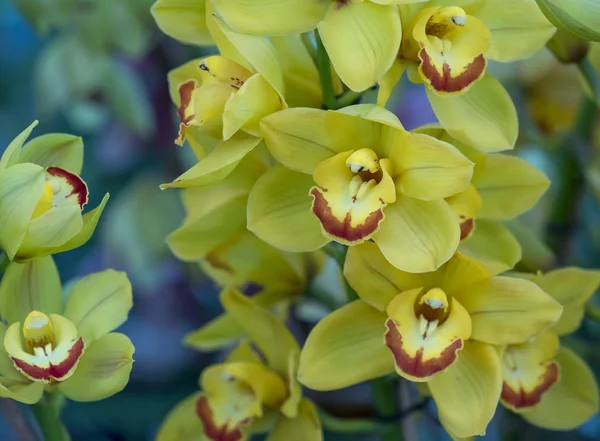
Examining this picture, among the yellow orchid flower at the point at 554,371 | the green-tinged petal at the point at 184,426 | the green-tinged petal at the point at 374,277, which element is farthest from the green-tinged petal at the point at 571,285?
the green-tinged petal at the point at 184,426

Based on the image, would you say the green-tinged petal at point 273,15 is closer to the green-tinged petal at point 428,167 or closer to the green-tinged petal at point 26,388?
the green-tinged petal at point 428,167

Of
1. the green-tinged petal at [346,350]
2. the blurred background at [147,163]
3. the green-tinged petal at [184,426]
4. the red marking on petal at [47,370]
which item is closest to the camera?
the red marking on petal at [47,370]

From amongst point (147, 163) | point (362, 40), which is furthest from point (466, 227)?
point (147, 163)

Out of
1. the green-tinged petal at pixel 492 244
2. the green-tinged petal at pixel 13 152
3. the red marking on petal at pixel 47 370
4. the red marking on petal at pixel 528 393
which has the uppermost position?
the green-tinged petal at pixel 13 152

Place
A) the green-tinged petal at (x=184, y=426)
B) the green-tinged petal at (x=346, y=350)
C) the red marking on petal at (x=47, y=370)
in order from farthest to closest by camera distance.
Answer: the green-tinged petal at (x=184, y=426) < the green-tinged petal at (x=346, y=350) < the red marking on petal at (x=47, y=370)

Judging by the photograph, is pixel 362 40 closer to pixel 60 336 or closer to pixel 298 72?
pixel 298 72

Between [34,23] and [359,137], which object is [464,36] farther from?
[34,23]

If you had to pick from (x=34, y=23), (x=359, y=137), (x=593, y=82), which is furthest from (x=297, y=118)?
(x=34, y=23)

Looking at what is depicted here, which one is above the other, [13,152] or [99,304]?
[13,152]

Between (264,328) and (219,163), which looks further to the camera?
(264,328)
